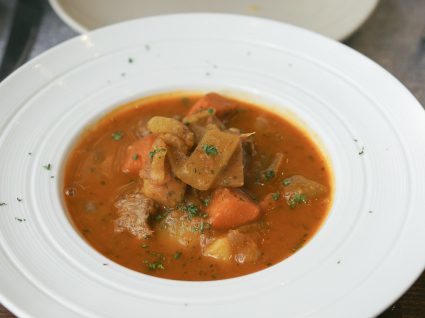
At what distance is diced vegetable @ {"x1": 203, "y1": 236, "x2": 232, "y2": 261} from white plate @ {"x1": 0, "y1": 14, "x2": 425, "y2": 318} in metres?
0.39

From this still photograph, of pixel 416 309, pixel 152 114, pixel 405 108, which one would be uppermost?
pixel 405 108

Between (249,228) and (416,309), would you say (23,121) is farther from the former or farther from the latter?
(416,309)

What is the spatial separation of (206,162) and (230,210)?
316 mm

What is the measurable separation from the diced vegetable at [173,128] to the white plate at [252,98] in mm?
534

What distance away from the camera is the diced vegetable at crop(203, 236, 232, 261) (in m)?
3.26

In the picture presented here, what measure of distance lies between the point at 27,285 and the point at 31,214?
0.56 meters

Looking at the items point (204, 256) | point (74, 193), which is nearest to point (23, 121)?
point (74, 193)

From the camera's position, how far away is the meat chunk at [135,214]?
11.1 ft

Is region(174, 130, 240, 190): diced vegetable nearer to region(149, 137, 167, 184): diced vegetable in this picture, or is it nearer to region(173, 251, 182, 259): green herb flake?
region(149, 137, 167, 184): diced vegetable

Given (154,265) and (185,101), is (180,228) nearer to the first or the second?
(154,265)

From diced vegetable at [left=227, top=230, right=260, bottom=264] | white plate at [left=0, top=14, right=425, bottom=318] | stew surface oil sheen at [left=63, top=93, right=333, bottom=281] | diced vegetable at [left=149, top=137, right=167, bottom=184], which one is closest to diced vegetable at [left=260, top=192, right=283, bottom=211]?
stew surface oil sheen at [left=63, top=93, right=333, bottom=281]

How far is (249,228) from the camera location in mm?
3439

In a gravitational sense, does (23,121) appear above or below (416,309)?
above

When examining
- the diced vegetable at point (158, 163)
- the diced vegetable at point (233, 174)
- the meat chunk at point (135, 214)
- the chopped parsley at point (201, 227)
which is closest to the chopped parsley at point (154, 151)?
the diced vegetable at point (158, 163)
